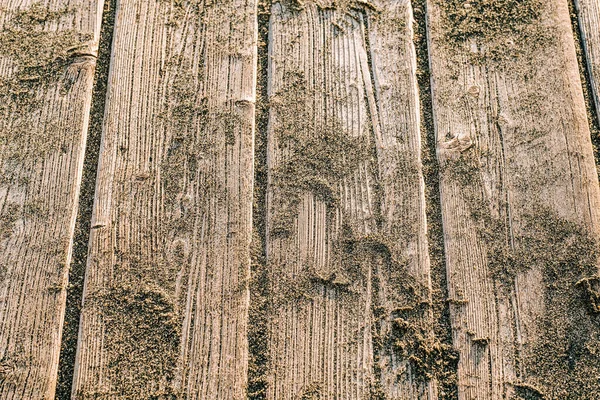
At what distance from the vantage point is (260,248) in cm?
211

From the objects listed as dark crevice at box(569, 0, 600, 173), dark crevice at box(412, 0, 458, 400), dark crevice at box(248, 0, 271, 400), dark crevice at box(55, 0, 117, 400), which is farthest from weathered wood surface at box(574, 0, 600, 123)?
dark crevice at box(55, 0, 117, 400)

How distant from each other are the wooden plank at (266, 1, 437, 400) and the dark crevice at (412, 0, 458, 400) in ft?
0.11

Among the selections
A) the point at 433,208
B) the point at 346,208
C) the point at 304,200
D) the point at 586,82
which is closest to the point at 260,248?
the point at 304,200

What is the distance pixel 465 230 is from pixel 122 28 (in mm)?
1647

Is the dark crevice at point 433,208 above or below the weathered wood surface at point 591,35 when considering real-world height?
below

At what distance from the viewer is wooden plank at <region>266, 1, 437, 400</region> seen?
6.49 ft

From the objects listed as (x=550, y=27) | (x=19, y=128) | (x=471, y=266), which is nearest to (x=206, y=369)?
(x=471, y=266)

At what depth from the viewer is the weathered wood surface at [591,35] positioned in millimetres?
2334

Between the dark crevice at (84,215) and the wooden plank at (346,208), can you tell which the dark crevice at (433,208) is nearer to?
the wooden plank at (346,208)

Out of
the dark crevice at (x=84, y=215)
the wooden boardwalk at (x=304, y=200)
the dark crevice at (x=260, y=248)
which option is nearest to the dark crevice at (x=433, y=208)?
the wooden boardwalk at (x=304, y=200)

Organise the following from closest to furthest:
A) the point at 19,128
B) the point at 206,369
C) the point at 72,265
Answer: the point at 206,369 → the point at 72,265 → the point at 19,128

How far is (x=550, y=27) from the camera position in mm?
2385

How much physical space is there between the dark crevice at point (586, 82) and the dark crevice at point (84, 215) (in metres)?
1.97

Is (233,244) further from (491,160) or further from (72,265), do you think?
(491,160)
